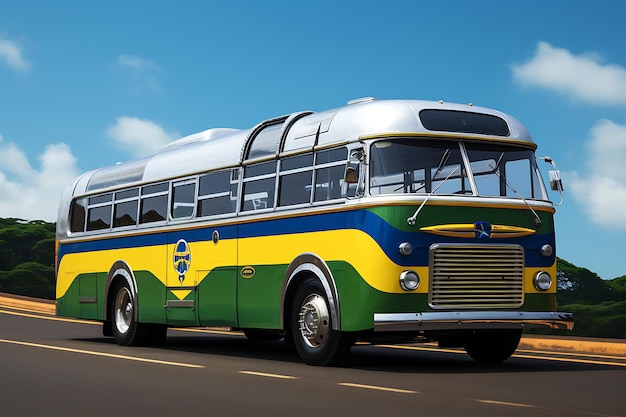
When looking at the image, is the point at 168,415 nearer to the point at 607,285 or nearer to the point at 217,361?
the point at 217,361

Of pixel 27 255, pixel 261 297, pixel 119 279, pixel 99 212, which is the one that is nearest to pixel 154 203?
pixel 119 279

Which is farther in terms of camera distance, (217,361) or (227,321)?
(227,321)

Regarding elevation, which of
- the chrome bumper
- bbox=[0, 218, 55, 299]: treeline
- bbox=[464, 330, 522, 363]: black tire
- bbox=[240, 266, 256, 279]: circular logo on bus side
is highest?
bbox=[0, 218, 55, 299]: treeline

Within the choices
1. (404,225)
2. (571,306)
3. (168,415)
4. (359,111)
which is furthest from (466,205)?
(571,306)

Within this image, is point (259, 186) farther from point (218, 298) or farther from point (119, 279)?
point (119, 279)

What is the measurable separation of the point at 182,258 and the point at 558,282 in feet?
87.4

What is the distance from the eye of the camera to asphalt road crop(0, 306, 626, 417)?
9078 millimetres

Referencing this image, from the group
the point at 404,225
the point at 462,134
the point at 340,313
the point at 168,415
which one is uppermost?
the point at 462,134

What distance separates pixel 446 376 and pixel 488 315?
1.06 m

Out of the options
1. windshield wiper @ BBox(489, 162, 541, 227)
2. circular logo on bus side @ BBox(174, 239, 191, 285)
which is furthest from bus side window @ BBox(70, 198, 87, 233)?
windshield wiper @ BBox(489, 162, 541, 227)

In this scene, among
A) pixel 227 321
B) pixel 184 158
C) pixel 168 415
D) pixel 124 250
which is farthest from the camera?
pixel 124 250

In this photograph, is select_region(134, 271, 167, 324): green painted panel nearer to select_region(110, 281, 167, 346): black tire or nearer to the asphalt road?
select_region(110, 281, 167, 346): black tire

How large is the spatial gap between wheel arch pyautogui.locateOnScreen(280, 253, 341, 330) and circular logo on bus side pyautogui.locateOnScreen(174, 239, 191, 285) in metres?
3.00

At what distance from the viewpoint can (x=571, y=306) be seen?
3650cm
